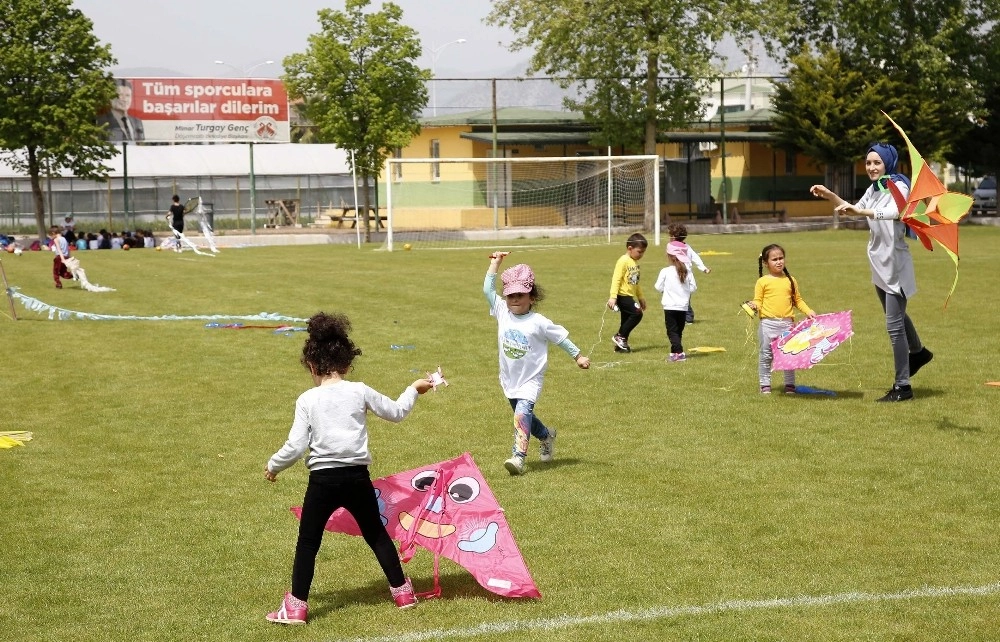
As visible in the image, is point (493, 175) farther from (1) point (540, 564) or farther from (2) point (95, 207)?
(1) point (540, 564)

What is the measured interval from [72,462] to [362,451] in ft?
15.0

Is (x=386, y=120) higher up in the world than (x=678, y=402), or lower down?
higher up

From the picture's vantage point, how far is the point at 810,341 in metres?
11.8

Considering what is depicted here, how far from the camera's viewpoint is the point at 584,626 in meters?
5.91

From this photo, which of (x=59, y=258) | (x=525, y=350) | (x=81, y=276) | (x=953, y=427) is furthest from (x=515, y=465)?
(x=59, y=258)

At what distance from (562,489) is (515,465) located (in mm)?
455

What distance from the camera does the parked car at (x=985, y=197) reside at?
55.6 meters

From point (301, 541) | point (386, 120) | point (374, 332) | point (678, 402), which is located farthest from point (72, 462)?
point (386, 120)

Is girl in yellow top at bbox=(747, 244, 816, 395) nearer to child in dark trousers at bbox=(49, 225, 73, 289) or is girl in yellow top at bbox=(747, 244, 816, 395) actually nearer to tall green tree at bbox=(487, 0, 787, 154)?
child in dark trousers at bbox=(49, 225, 73, 289)

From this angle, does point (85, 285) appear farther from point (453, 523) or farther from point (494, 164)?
point (494, 164)

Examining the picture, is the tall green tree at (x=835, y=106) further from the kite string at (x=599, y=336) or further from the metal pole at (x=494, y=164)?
the kite string at (x=599, y=336)

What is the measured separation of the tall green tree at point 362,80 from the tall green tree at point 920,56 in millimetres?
15802

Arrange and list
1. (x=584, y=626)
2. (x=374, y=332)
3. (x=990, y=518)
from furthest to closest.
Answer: (x=374, y=332)
(x=990, y=518)
(x=584, y=626)

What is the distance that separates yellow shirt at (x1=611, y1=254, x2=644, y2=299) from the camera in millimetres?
15523
